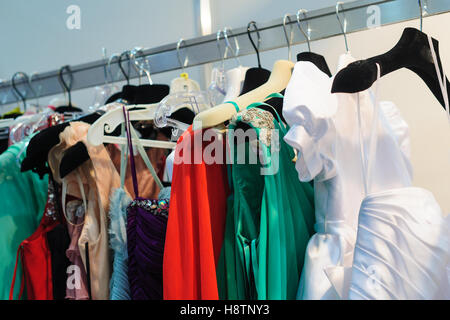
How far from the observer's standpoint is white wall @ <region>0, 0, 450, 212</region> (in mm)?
1096

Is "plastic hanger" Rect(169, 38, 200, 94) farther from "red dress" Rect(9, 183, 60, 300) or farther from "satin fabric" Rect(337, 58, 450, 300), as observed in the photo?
"satin fabric" Rect(337, 58, 450, 300)

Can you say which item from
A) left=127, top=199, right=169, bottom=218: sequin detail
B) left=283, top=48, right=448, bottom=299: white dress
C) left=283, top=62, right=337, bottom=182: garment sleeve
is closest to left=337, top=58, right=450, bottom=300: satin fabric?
left=283, top=48, right=448, bottom=299: white dress

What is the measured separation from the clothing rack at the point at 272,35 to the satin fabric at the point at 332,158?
17cm

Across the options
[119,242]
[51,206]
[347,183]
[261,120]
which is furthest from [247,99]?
[51,206]

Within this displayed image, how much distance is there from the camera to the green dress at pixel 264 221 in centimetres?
68

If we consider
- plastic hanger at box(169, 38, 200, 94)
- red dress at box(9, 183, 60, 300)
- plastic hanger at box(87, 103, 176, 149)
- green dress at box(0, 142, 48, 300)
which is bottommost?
red dress at box(9, 183, 60, 300)

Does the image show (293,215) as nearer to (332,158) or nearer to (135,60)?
(332,158)

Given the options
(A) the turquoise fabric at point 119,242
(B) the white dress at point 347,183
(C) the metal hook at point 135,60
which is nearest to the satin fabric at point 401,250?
(B) the white dress at point 347,183

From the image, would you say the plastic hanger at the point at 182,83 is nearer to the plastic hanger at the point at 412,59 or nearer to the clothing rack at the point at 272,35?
the clothing rack at the point at 272,35

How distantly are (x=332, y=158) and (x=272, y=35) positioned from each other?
40 cm

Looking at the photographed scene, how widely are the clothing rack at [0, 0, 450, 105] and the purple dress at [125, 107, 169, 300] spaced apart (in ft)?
1.37

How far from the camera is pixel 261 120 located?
2.30 feet

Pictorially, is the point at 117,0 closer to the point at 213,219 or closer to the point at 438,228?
the point at 213,219

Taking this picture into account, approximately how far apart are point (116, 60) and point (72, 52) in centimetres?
71
